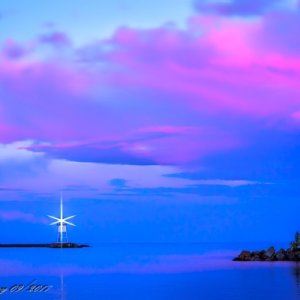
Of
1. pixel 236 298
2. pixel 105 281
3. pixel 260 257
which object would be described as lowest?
pixel 236 298

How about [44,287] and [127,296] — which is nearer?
[127,296]

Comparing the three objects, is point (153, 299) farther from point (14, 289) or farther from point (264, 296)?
point (14, 289)

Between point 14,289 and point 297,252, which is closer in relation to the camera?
point 14,289

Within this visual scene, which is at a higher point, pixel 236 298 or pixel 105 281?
pixel 105 281

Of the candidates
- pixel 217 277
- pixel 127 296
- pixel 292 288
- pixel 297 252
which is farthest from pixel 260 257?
pixel 127 296

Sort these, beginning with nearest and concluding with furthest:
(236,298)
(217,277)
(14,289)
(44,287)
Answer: (236,298) < (14,289) < (44,287) < (217,277)

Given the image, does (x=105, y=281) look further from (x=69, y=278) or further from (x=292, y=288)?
(x=292, y=288)

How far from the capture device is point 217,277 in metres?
94.6

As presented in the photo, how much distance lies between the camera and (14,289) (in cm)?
7450

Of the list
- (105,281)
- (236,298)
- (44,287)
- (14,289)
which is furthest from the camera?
(105,281)

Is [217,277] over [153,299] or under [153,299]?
over

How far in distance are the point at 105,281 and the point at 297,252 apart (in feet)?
196

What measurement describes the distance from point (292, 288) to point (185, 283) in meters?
15.1

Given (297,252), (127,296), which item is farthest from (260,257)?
(127,296)
